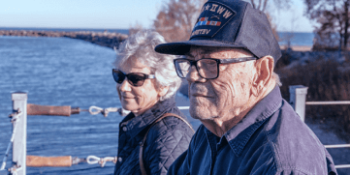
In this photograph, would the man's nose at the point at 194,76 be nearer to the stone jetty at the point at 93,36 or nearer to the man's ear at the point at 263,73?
the man's ear at the point at 263,73

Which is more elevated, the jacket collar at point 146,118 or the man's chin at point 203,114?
the man's chin at point 203,114

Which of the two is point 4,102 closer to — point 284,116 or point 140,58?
point 140,58

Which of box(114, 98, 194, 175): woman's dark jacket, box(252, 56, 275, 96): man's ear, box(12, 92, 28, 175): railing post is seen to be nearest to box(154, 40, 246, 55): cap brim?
box(252, 56, 275, 96): man's ear

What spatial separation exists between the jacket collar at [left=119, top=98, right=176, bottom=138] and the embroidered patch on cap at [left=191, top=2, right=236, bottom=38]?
2.48ft

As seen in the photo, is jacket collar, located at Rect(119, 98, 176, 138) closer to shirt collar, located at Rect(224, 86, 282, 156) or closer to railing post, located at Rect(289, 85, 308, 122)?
shirt collar, located at Rect(224, 86, 282, 156)

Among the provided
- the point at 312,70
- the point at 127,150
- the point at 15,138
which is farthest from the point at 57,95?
the point at 127,150

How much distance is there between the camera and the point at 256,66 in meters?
1.30

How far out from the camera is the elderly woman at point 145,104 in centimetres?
189

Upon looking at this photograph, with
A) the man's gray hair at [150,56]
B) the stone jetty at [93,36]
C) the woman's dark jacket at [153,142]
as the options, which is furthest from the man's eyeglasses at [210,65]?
the stone jetty at [93,36]

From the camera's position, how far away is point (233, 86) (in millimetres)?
1280

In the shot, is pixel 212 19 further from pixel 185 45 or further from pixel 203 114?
pixel 203 114

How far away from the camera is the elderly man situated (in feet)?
3.82

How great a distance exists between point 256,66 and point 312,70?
46.4ft

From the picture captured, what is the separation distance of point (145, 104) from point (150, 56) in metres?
0.28
